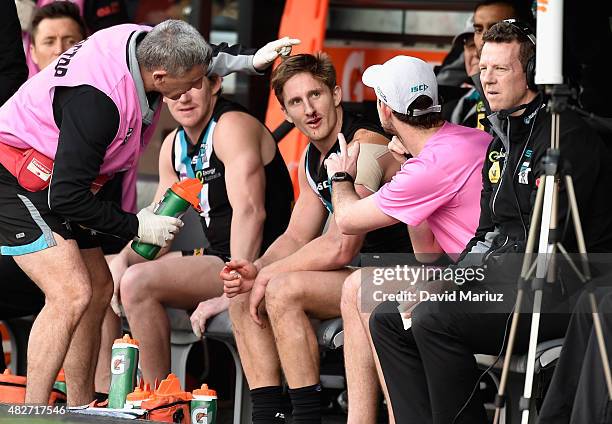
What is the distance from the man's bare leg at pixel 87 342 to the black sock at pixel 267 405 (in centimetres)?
72

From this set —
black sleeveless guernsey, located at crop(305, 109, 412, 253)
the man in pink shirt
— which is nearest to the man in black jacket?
the man in pink shirt

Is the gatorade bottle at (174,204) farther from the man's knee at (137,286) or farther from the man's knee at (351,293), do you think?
the man's knee at (351,293)

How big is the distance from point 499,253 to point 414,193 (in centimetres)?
39

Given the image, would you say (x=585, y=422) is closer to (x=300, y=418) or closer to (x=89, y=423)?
(x=300, y=418)

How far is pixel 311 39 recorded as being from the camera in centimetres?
734

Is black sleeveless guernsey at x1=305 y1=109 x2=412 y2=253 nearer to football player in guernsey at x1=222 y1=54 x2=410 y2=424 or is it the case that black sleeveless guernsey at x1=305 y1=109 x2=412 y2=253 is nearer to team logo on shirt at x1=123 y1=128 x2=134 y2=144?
football player in guernsey at x1=222 y1=54 x2=410 y2=424

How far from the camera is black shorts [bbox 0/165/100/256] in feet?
16.4

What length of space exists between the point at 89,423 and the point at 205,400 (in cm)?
45

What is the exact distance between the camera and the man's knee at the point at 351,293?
475 centimetres

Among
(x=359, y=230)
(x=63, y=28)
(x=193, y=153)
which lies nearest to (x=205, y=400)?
(x=359, y=230)

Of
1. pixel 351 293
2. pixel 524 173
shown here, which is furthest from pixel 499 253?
pixel 351 293

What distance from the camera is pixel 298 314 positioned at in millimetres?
5051

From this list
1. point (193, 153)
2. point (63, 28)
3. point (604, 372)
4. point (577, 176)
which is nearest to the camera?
point (604, 372)

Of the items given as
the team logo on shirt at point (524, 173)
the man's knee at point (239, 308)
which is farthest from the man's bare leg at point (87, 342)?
the team logo on shirt at point (524, 173)
